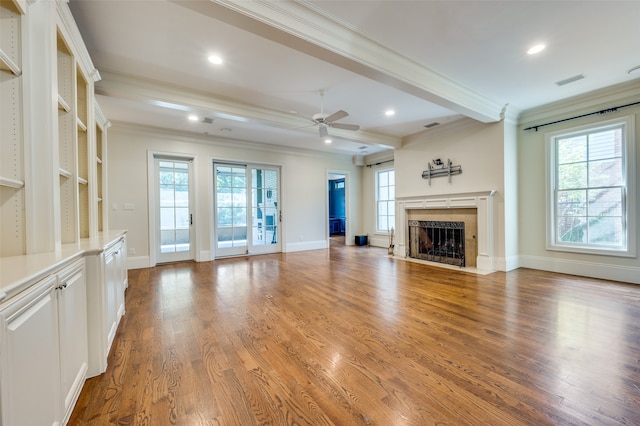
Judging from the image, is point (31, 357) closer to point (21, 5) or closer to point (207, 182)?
point (21, 5)

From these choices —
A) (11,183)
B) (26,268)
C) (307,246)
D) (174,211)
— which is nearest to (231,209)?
(174,211)

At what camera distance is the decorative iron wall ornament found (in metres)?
5.26

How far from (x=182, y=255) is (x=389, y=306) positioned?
4.64 m

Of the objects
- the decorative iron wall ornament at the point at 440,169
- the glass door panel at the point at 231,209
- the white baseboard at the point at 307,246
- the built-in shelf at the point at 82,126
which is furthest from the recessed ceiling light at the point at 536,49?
the white baseboard at the point at 307,246

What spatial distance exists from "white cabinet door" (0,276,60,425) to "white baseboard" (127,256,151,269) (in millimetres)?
4433

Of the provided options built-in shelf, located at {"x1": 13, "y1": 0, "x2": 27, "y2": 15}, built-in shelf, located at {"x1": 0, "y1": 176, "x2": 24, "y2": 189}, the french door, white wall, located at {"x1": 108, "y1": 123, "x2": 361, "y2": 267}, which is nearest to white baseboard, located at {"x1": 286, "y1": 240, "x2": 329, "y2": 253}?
white wall, located at {"x1": 108, "y1": 123, "x2": 361, "y2": 267}

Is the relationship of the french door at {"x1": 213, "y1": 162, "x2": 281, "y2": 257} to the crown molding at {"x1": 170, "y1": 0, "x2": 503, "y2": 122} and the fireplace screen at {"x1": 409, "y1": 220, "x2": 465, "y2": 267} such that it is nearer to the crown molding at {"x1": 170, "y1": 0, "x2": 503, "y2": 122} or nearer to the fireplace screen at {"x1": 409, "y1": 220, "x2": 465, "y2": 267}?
the fireplace screen at {"x1": 409, "y1": 220, "x2": 465, "y2": 267}

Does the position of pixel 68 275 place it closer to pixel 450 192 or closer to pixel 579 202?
pixel 450 192

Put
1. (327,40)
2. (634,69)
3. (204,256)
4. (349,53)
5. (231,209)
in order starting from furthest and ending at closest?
(231,209), (204,256), (634,69), (349,53), (327,40)

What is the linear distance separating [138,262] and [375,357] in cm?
503

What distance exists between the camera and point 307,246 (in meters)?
7.44

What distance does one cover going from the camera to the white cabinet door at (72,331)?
1.43 meters

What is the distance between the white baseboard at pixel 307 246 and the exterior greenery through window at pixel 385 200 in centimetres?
177

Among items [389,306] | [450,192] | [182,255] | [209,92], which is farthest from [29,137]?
[450,192]
